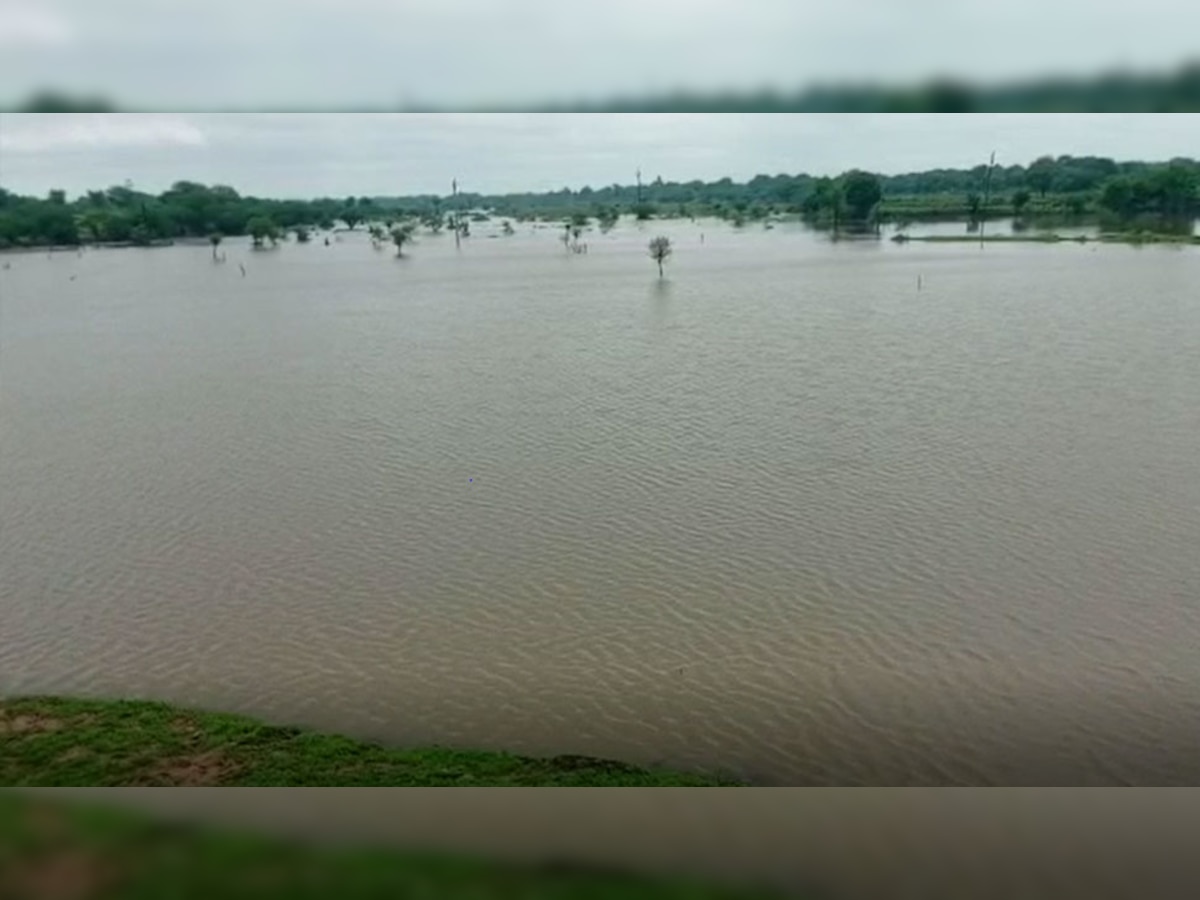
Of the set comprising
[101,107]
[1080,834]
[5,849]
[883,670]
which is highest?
[101,107]

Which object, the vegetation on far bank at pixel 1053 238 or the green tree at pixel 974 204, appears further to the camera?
the green tree at pixel 974 204

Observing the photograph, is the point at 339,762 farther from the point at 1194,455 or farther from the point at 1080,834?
the point at 1194,455

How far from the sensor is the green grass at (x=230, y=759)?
102 inches

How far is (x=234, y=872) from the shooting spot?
1.27 m

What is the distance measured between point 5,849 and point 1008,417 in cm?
741

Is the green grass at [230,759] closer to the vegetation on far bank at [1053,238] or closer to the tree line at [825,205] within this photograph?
the tree line at [825,205]

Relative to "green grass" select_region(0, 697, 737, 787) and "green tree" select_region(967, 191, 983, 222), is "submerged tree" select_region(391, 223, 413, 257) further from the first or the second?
"green grass" select_region(0, 697, 737, 787)

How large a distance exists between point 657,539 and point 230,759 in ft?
8.75

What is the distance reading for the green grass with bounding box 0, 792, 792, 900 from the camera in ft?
3.98

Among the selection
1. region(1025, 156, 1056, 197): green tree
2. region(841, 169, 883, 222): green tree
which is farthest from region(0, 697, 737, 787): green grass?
region(841, 169, 883, 222): green tree

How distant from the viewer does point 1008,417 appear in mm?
7367

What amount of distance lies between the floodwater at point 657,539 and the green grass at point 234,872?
1.64 m

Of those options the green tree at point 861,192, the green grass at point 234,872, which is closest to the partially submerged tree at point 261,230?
the green tree at point 861,192

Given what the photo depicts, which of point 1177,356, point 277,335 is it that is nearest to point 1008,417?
point 1177,356
